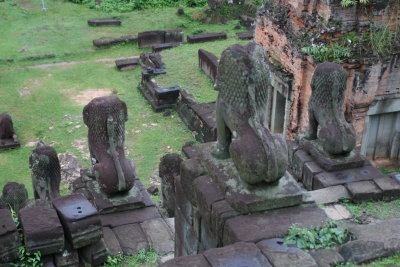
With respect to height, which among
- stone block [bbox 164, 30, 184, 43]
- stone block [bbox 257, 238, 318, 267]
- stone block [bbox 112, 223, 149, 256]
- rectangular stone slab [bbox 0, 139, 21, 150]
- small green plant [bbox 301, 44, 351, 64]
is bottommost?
rectangular stone slab [bbox 0, 139, 21, 150]

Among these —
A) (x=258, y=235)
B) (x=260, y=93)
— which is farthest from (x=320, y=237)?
(x=260, y=93)

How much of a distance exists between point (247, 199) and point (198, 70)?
11970mm

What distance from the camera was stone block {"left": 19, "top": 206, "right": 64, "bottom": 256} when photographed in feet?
16.1

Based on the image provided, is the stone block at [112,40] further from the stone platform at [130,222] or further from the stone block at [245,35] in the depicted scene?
the stone platform at [130,222]

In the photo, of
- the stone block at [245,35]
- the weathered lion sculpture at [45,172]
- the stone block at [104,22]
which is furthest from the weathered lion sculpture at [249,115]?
the stone block at [104,22]

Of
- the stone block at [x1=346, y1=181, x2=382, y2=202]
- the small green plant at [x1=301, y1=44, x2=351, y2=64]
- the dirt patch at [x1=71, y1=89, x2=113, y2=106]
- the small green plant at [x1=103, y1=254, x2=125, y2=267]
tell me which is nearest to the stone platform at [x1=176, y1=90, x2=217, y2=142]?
the dirt patch at [x1=71, y1=89, x2=113, y2=106]

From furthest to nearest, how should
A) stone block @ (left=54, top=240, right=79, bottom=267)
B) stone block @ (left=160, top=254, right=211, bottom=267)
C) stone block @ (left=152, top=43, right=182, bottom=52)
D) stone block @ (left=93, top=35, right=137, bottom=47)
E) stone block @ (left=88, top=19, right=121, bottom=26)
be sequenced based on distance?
stone block @ (left=88, top=19, right=121, bottom=26)
stone block @ (left=93, top=35, right=137, bottom=47)
stone block @ (left=152, top=43, right=182, bottom=52)
stone block @ (left=54, top=240, right=79, bottom=267)
stone block @ (left=160, top=254, right=211, bottom=267)

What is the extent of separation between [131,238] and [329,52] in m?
5.47

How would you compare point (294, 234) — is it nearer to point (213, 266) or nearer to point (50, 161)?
point (213, 266)

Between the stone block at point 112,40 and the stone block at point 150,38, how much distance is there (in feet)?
1.70

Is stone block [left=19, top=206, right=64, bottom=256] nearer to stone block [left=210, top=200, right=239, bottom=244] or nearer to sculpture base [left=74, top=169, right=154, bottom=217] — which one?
stone block [left=210, top=200, right=239, bottom=244]

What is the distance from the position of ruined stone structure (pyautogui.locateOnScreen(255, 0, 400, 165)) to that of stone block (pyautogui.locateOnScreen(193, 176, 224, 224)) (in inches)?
210

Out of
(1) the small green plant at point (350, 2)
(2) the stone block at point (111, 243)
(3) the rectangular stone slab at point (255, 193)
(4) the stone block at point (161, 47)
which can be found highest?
(1) the small green plant at point (350, 2)

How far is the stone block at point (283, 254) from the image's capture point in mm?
4137
